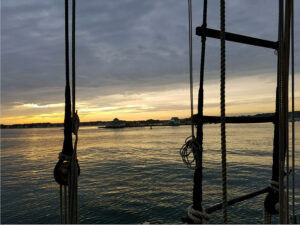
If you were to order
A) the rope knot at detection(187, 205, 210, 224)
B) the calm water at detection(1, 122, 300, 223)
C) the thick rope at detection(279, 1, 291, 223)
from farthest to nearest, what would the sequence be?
the calm water at detection(1, 122, 300, 223)
the rope knot at detection(187, 205, 210, 224)
the thick rope at detection(279, 1, 291, 223)

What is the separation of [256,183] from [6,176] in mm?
24106

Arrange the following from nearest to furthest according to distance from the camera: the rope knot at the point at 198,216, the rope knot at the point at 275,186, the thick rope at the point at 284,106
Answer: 1. the thick rope at the point at 284,106
2. the rope knot at the point at 198,216
3. the rope knot at the point at 275,186

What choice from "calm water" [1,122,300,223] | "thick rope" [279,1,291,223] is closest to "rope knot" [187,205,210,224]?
"thick rope" [279,1,291,223]

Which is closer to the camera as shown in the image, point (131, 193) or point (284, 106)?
point (284, 106)

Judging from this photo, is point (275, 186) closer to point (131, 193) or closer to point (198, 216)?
point (198, 216)

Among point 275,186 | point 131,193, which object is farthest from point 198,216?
point 131,193

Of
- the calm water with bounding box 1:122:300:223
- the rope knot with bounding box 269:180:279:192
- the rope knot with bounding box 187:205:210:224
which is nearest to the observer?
the rope knot with bounding box 187:205:210:224

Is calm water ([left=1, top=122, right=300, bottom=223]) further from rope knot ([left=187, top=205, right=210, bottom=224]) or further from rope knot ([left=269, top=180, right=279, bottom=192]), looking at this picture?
rope knot ([left=187, top=205, right=210, bottom=224])

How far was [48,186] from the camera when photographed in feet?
62.2

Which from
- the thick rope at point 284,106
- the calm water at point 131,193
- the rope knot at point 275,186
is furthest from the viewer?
the calm water at point 131,193

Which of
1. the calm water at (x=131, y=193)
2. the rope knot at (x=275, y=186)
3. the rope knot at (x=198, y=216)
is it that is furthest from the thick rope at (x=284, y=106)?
the calm water at (x=131, y=193)

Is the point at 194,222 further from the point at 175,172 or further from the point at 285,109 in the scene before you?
the point at 175,172

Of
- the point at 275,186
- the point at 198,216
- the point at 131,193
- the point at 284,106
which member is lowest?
the point at 131,193

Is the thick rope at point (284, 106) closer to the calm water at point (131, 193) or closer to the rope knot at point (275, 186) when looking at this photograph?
the rope knot at point (275, 186)
